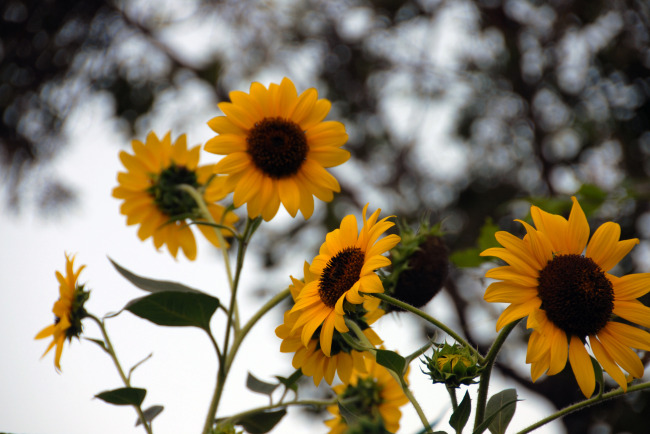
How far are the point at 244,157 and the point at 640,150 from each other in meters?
1.69

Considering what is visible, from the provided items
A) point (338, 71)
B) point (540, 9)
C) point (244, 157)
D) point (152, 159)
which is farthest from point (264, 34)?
point (244, 157)

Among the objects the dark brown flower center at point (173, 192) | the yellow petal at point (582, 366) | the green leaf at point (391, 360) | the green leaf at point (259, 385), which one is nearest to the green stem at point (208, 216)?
the dark brown flower center at point (173, 192)

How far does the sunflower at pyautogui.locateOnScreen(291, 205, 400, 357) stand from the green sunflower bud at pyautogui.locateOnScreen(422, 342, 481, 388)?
0.22ft

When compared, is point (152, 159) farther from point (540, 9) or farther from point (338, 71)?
point (540, 9)

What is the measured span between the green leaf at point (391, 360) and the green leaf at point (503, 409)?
83 mm

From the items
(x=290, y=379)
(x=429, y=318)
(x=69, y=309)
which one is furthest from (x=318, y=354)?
(x=69, y=309)

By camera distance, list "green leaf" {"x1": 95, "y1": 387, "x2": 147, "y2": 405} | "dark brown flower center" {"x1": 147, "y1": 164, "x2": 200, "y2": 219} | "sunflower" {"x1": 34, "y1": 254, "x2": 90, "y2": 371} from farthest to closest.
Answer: "dark brown flower center" {"x1": 147, "y1": 164, "x2": 200, "y2": 219}
"sunflower" {"x1": 34, "y1": 254, "x2": 90, "y2": 371}
"green leaf" {"x1": 95, "y1": 387, "x2": 147, "y2": 405}

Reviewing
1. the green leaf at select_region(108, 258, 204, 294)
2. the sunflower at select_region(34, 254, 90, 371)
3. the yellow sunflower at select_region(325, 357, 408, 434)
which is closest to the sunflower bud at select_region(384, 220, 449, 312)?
the yellow sunflower at select_region(325, 357, 408, 434)

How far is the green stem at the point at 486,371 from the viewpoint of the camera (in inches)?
15.7

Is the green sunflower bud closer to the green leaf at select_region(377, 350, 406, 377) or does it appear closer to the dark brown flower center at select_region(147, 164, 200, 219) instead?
the green leaf at select_region(377, 350, 406, 377)

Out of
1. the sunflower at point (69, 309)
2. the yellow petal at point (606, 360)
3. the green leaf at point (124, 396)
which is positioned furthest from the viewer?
the sunflower at point (69, 309)

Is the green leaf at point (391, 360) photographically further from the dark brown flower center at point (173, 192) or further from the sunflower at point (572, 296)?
the dark brown flower center at point (173, 192)

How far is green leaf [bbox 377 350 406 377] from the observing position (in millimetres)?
424

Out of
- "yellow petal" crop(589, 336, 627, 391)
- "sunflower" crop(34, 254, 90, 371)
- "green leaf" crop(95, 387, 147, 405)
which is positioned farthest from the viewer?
"sunflower" crop(34, 254, 90, 371)
